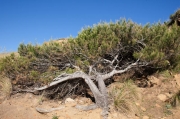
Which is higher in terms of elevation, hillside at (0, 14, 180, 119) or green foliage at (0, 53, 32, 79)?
green foliage at (0, 53, 32, 79)

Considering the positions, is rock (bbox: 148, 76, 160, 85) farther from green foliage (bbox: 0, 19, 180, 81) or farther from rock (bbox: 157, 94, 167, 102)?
green foliage (bbox: 0, 19, 180, 81)

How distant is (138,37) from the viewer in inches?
269

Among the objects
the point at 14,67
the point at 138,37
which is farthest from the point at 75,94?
the point at 138,37

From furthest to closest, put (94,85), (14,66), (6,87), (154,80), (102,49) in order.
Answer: (154,80) → (6,87) → (14,66) → (102,49) → (94,85)

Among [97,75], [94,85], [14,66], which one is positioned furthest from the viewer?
[14,66]

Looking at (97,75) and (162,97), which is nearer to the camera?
(97,75)

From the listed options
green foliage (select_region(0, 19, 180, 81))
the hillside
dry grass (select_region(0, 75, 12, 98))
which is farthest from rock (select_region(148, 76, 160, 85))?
dry grass (select_region(0, 75, 12, 98))

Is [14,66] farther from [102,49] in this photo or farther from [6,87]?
[102,49]

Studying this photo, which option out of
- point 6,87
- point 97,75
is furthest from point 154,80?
point 6,87

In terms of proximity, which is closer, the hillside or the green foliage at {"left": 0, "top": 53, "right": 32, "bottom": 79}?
the hillside

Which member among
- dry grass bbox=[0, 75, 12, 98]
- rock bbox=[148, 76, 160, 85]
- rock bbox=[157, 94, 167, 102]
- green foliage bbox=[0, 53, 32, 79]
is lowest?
rock bbox=[157, 94, 167, 102]

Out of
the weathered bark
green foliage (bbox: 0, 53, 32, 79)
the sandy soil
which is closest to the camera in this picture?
the sandy soil

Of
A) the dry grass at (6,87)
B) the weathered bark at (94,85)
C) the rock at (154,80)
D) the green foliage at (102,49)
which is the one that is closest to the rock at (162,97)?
the rock at (154,80)

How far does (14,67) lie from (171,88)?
6703mm
